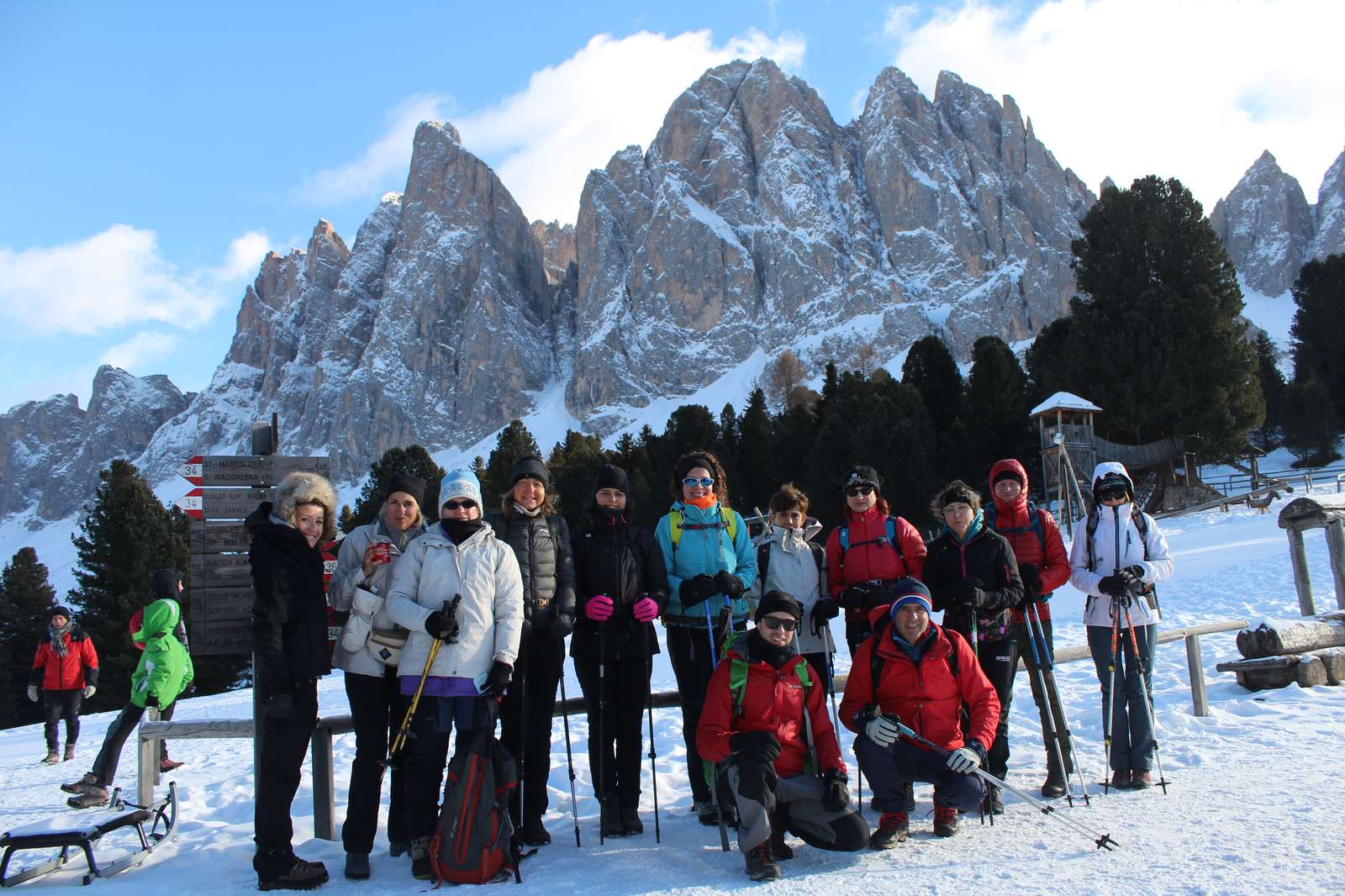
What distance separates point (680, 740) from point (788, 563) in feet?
8.79

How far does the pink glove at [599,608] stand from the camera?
14.9 ft

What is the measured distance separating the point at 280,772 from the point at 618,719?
165 cm

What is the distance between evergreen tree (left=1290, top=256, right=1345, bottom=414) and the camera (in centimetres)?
4719

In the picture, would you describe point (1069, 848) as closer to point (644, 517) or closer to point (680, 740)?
point (680, 740)

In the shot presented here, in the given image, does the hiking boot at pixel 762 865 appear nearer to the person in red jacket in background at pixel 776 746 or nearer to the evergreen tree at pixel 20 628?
the person in red jacket in background at pixel 776 746

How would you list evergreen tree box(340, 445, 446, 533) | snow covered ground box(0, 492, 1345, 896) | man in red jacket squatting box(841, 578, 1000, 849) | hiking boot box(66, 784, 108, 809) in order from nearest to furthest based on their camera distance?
snow covered ground box(0, 492, 1345, 896) → man in red jacket squatting box(841, 578, 1000, 849) → hiking boot box(66, 784, 108, 809) → evergreen tree box(340, 445, 446, 533)

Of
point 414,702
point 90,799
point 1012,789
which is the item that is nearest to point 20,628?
point 90,799

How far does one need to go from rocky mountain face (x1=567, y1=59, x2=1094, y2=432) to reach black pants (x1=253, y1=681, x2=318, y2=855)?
10952 cm

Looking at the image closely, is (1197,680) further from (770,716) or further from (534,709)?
(534,709)

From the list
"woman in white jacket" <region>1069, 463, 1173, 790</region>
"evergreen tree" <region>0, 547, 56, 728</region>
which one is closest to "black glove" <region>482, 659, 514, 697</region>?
"woman in white jacket" <region>1069, 463, 1173, 790</region>

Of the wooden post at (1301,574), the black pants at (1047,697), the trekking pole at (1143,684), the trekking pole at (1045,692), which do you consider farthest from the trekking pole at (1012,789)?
the wooden post at (1301,574)

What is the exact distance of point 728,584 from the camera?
468 cm

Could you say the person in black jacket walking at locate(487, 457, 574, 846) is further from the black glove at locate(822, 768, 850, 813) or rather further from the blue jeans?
the blue jeans

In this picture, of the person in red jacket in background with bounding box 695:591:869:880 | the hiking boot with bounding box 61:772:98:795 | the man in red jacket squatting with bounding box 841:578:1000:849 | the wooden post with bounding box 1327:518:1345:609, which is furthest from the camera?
the wooden post with bounding box 1327:518:1345:609
